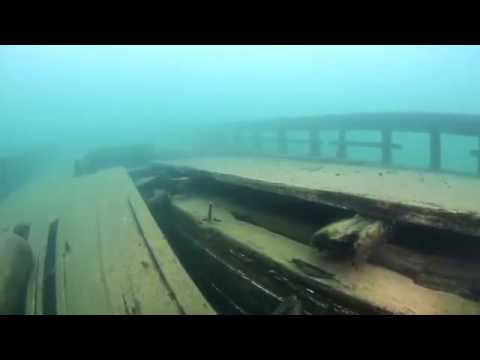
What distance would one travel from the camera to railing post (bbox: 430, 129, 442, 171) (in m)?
6.54

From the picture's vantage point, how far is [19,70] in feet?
456

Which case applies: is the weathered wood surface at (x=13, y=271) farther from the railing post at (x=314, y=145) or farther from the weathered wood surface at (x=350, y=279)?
the railing post at (x=314, y=145)

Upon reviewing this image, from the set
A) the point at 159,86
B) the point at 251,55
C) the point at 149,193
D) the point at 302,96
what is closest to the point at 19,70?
the point at 159,86

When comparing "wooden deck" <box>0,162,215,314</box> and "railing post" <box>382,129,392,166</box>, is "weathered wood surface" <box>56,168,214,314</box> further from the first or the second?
"railing post" <box>382,129,392,166</box>

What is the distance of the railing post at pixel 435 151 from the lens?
654cm

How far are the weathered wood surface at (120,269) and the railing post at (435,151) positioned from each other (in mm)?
5708

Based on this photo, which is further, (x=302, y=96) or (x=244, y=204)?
(x=302, y=96)

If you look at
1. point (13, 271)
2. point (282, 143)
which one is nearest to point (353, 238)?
point (13, 271)

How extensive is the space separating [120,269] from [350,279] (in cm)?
200

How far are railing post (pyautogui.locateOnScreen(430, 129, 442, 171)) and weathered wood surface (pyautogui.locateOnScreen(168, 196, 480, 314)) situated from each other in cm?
478

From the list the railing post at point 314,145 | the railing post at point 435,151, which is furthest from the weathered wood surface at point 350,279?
the railing post at point 314,145

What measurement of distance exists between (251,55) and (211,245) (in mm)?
193670

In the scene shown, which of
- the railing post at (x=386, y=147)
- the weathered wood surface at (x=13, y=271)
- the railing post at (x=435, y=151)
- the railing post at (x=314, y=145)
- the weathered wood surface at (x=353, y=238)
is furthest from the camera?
the railing post at (x=314, y=145)
